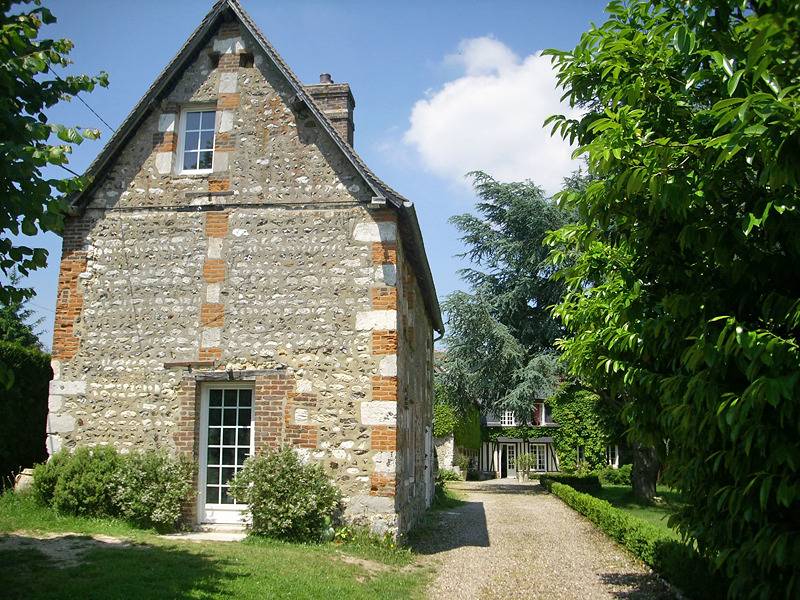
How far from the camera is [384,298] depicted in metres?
11.0

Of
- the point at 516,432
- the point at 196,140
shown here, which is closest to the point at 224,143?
the point at 196,140

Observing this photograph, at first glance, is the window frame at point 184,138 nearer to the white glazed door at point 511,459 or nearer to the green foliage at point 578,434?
the green foliage at point 578,434

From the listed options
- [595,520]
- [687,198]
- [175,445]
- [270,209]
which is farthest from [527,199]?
[687,198]

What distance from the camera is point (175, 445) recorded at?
11.0 m

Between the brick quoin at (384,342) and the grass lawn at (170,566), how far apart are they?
115 inches

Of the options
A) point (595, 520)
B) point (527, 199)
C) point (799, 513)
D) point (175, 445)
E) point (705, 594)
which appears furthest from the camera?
point (527, 199)

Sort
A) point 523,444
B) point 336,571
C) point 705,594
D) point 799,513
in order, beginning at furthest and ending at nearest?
point 523,444, point 336,571, point 705,594, point 799,513

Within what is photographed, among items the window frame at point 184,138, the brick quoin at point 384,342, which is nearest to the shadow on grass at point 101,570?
the brick quoin at point 384,342

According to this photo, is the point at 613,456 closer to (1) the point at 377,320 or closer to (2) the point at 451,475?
(2) the point at 451,475

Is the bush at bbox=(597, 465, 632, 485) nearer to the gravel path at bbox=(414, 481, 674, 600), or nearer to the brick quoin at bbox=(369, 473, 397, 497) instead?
the gravel path at bbox=(414, 481, 674, 600)

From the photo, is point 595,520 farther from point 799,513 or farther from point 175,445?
point 799,513

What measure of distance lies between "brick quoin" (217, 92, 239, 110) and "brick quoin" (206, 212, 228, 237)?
1945 mm

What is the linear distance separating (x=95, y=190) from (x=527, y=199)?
19.1 m

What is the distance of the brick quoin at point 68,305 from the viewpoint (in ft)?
37.8
